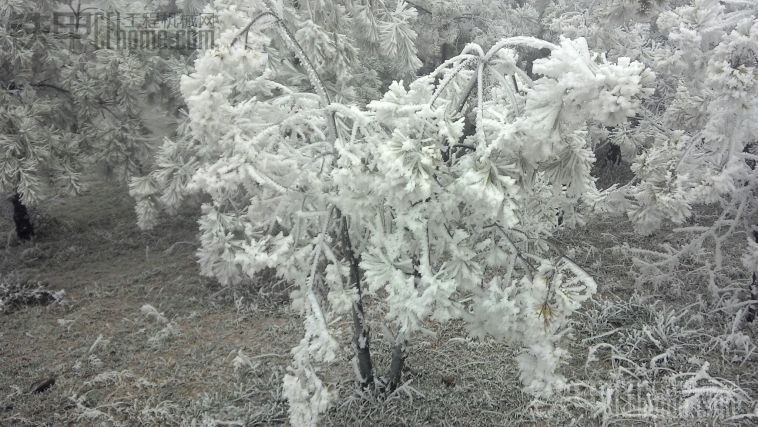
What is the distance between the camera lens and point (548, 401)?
4.93 metres

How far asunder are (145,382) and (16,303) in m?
3.42

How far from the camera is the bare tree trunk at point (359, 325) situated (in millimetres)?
4125

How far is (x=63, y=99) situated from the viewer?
877 centimetres

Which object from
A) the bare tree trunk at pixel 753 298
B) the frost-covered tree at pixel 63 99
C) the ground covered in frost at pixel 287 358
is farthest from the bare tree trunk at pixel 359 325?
the frost-covered tree at pixel 63 99

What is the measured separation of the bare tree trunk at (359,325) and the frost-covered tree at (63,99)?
5197 millimetres

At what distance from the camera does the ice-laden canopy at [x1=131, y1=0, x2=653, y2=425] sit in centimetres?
293

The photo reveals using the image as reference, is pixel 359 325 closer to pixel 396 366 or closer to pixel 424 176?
pixel 396 366

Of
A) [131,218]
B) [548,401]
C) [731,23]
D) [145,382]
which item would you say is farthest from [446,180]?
[131,218]

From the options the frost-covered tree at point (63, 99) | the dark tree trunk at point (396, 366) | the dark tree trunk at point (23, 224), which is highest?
the frost-covered tree at point (63, 99)

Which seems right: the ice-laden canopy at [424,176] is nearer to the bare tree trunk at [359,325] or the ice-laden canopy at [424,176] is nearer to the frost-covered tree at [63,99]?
the bare tree trunk at [359,325]

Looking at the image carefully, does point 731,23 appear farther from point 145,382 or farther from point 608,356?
point 145,382

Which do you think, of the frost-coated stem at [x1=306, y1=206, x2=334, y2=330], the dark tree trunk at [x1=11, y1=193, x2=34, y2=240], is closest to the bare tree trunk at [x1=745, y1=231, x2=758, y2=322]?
the frost-coated stem at [x1=306, y1=206, x2=334, y2=330]

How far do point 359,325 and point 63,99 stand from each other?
22.2 ft

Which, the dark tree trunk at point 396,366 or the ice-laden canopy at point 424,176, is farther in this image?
the dark tree trunk at point 396,366
